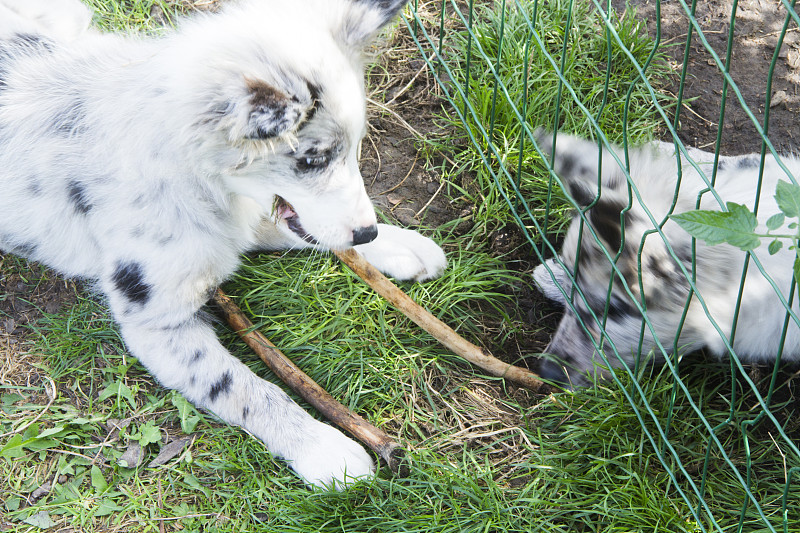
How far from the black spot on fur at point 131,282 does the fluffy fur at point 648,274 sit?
1.71m

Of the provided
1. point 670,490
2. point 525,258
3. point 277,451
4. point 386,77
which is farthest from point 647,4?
point 277,451

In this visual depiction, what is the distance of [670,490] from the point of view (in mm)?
2836

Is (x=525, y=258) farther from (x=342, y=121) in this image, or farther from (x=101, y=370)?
(x=101, y=370)

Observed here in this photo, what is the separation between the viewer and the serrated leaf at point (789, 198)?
6.05 feet

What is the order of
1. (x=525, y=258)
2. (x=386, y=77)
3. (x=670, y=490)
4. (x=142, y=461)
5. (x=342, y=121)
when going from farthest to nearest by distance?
1. (x=386, y=77)
2. (x=525, y=258)
3. (x=142, y=461)
4. (x=670, y=490)
5. (x=342, y=121)

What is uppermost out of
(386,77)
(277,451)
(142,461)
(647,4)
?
(647,4)

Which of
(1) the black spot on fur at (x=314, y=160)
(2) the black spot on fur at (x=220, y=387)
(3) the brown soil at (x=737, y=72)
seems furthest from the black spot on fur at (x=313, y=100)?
(3) the brown soil at (x=737, y=72)

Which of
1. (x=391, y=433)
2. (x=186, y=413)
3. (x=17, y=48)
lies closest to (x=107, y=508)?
(x=186, y=413)

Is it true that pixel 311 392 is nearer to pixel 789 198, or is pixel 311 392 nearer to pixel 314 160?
pixel 314 160

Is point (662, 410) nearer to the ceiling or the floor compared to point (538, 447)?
nearer to the ceiling

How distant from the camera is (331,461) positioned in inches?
113

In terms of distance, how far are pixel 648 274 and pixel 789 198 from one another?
87 centimetres

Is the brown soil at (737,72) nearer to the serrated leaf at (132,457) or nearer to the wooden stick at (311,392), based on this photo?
the wooden stick at (311,392)

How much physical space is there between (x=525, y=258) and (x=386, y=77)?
1.46m
